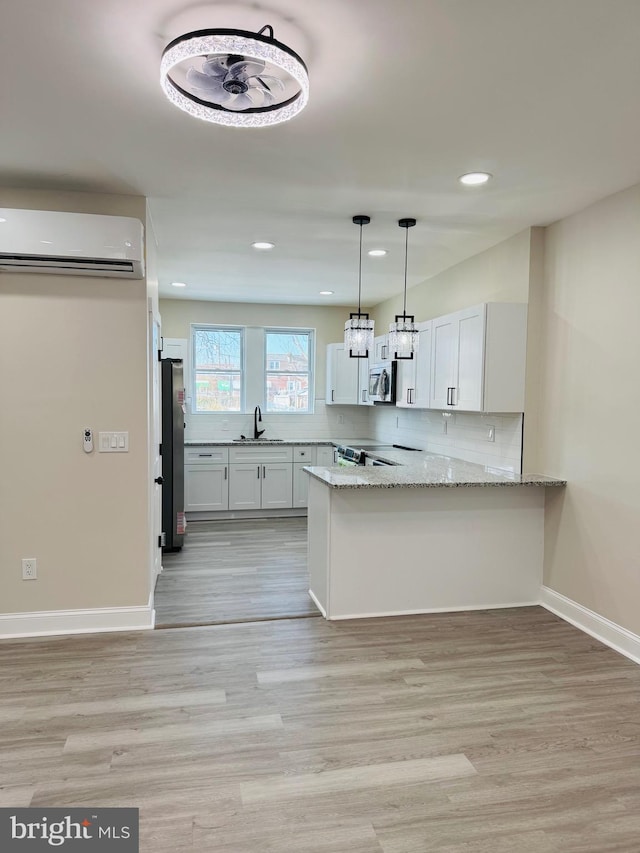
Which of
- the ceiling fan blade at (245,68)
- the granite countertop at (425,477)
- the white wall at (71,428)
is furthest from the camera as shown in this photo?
the granite countertop at (425,477)

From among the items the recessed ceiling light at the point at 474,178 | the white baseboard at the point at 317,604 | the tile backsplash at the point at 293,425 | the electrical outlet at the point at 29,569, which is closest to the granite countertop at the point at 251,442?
the tile backsplash at the point at 293,425

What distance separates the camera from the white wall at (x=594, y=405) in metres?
3.16

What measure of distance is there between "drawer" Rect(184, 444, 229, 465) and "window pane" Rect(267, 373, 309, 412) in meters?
1.07

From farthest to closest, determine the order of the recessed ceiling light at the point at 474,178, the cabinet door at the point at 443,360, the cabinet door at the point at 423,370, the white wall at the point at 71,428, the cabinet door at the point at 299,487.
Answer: the cabinet door at the point at 299,487
the cabinet door at the point at 423,370
the cabinet door at the point at 443,360
the white wall at the point at 71,428
the recessed ceiling light at the point at 474,178

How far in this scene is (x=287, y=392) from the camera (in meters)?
7.23

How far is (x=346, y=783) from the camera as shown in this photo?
2090 millimetres

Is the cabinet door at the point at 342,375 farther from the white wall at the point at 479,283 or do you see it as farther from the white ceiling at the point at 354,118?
the white ceiling at the point at 354,118

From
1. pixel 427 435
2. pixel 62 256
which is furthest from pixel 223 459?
pixel 62 256

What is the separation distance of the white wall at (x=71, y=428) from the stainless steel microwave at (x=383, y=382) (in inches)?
113

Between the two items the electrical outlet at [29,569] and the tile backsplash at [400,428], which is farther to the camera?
the tile backsplash at [400,428]

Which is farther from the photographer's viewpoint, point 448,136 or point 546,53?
point 448,136

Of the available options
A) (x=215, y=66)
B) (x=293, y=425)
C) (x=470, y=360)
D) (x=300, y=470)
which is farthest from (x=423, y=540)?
(x=293, y=425)

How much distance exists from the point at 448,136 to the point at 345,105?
0.56 m

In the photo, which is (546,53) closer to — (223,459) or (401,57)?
(401,57)
